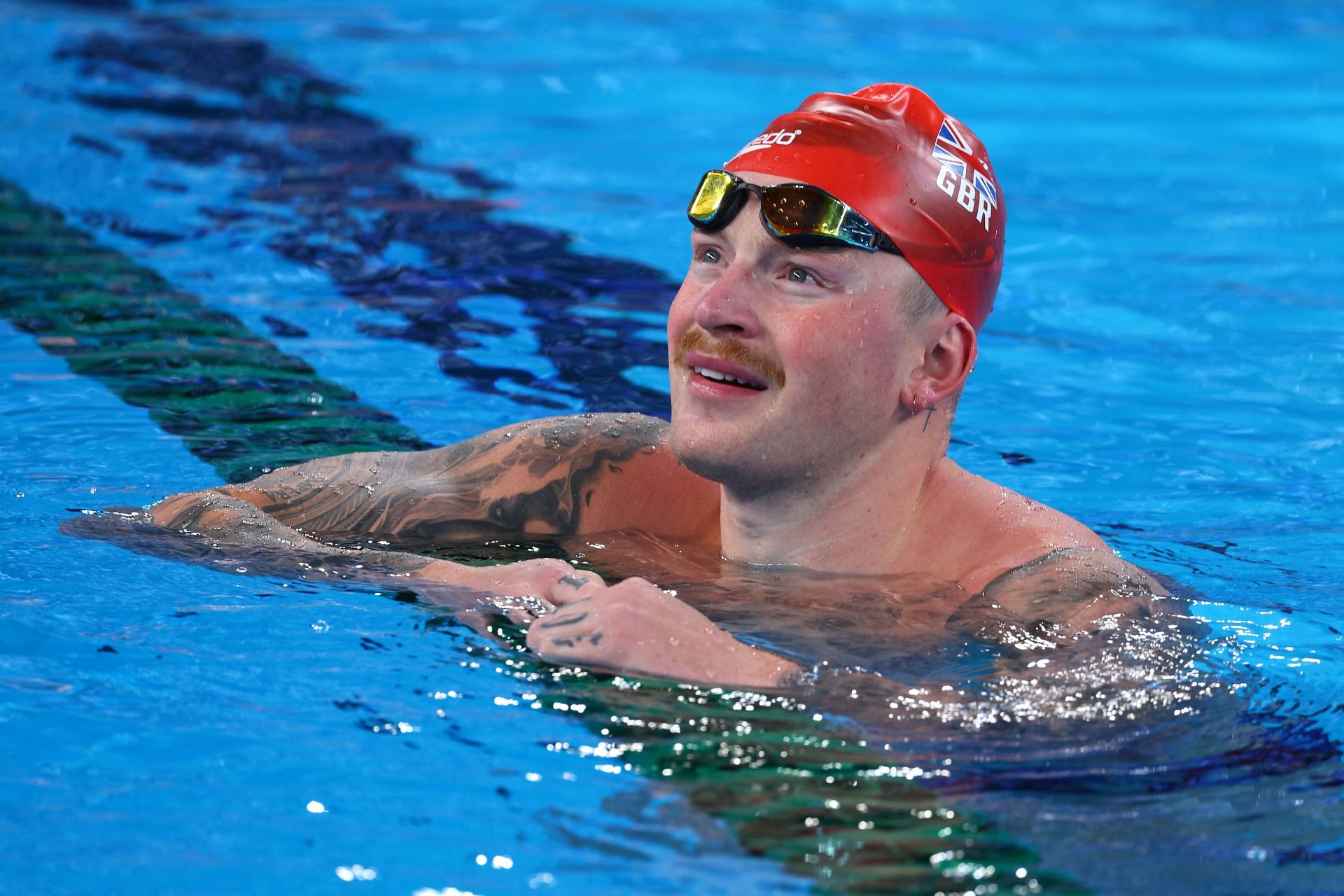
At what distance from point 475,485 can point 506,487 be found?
0.29 ft

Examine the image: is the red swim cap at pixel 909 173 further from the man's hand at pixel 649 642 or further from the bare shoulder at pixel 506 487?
the man's hand at pixel 649 642

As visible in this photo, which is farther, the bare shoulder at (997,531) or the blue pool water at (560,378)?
the bare shoulder at (997,531)

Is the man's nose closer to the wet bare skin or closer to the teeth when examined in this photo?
the teeth

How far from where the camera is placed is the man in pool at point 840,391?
359 centimetres

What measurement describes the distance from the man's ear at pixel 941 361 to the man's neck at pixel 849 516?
0.55 feet

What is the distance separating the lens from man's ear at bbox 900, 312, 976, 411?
3.79m

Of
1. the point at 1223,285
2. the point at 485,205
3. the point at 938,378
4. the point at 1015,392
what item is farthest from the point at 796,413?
the point at 485,205

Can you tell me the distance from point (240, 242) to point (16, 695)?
195 inches

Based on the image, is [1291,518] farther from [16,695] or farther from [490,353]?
[16,695]

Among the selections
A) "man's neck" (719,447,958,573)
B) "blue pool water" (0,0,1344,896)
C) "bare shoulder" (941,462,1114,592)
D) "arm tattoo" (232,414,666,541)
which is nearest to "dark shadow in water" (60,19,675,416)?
"blue pool water" (0,0,1344,896)

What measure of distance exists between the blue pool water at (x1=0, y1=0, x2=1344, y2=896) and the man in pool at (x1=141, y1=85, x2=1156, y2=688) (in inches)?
13.6

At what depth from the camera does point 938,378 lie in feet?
12.6

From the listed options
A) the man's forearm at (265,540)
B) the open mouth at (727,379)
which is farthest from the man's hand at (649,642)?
the open mouth at (727,379)

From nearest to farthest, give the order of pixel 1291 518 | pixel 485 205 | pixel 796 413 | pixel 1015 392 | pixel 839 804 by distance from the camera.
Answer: pixel 839 804
pixel 796 413
pixel 1291 518
pixel 1015 392
pixel 485 205
